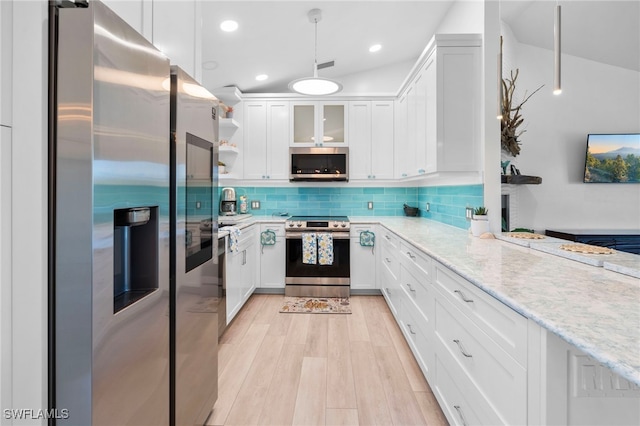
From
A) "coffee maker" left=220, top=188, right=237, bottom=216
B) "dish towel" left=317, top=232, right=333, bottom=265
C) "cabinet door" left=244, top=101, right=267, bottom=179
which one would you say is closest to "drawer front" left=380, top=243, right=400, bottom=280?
"dish towel" left=317, top=232, right=333, bottom=265

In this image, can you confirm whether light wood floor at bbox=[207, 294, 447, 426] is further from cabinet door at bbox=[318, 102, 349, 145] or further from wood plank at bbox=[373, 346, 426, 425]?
cabinet door at bbox=[318, 102, 349, 145]

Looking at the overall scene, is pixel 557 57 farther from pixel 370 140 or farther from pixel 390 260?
pixel 370 140

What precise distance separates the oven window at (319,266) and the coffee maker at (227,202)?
1017mm

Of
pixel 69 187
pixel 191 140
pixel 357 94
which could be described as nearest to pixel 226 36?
pixel 357 94

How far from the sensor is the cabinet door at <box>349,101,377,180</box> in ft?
13.2

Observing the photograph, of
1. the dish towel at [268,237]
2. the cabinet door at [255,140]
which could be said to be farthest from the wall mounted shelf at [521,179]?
the cabinet door at [255,140]

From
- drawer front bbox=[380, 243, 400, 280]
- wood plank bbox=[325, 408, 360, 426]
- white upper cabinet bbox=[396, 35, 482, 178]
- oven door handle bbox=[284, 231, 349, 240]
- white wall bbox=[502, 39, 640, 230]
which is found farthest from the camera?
oven door handle bbox=[284, 231, 349, 240]

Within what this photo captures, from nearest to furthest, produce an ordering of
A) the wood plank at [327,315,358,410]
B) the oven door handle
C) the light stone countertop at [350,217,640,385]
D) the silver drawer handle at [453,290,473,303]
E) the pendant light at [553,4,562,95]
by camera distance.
A: 1. the light stone countertop at [350,217,640,385]
2. the silver drawer handle at [453,290,473,303]
3. the pendant light at [553,4,562,95]
4. the wood plank at [327,315,358,410]
5. the oven door handle

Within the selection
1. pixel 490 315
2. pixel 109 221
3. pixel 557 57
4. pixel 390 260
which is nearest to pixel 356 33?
pixel 557 57

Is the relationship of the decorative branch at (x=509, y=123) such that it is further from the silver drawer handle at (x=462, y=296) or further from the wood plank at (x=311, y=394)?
the wood plank at (x=311, y=394)

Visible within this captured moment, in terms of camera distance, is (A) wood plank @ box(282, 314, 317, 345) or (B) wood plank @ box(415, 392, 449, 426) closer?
(B) wood plank @ box(415, 392, 449, 426)

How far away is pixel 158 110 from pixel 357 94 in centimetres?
333

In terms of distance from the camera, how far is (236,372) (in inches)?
82.7

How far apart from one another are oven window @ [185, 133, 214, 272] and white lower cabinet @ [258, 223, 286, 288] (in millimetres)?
2212
